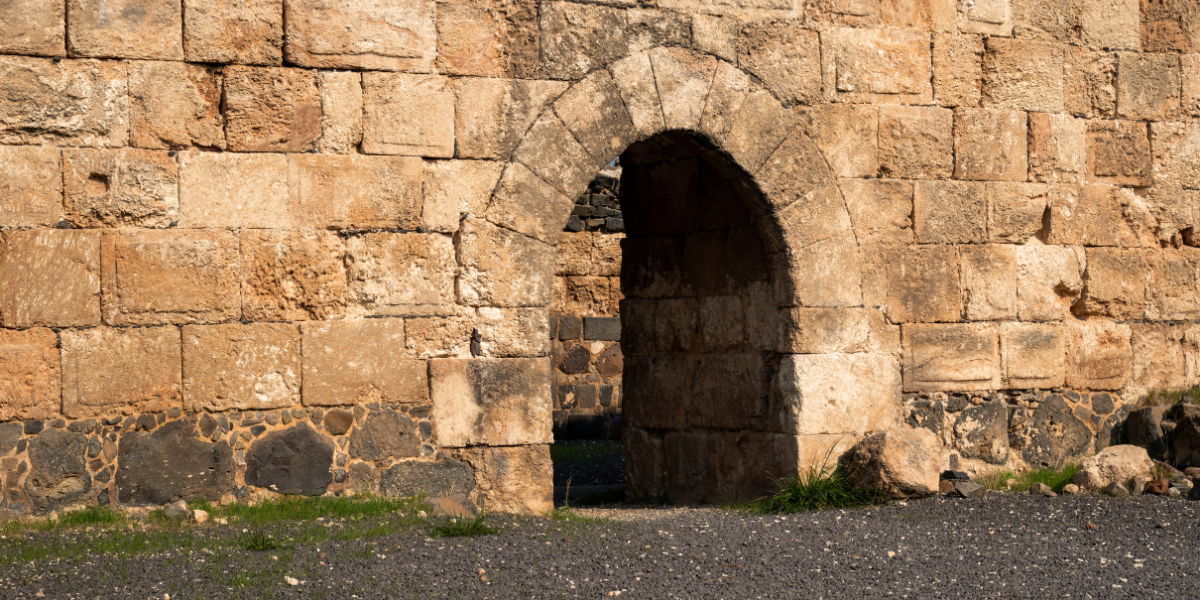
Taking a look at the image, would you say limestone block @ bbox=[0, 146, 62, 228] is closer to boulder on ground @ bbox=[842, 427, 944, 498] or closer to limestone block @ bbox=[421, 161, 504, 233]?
limestone block @ bbox=[421, 161, 504, 233]

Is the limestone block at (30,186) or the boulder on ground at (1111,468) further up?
the limestone block at (30,186)

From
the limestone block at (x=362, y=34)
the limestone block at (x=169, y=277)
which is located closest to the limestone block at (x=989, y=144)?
the limestone block at (x=362, y=34)

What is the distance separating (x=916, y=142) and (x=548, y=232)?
7.27 ft

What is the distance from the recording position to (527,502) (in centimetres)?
569

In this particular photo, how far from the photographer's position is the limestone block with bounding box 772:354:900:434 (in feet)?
20.4

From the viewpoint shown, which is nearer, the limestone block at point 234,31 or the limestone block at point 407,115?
the limestone block at point 234,31

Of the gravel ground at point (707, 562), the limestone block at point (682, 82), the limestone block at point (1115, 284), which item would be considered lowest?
the gravel ground at point (707, 562)

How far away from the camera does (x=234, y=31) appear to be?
17.6 feet

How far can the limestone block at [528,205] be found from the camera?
18.8 ft

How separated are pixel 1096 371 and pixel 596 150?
3318 mm

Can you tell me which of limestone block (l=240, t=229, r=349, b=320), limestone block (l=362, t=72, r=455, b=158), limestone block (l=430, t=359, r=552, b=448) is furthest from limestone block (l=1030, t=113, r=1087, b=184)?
limestone block (l=240, t=229, r=349, b=320)

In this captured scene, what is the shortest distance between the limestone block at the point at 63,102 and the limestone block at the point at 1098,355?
5240 mm

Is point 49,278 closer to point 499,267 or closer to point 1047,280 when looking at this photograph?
point 499,267

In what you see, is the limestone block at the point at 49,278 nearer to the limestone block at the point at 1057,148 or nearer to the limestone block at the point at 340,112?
the limestone block at the point at 340,112
